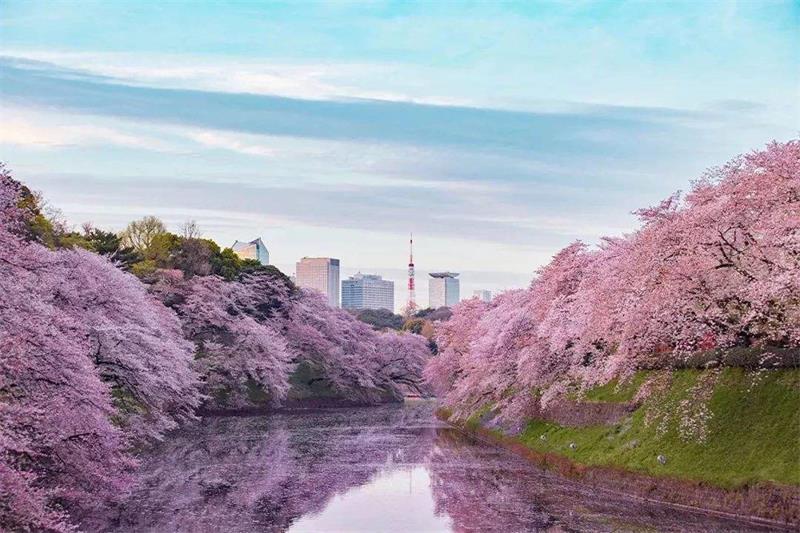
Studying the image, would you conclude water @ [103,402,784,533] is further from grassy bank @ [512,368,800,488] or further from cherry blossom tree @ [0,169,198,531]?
cherry blossom tree @ [0,169,198,531]

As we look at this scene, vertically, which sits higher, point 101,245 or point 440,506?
point 101,245

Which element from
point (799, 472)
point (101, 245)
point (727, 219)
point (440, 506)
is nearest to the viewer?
point (799, 472)

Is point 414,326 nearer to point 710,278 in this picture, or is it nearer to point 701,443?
point 701,443

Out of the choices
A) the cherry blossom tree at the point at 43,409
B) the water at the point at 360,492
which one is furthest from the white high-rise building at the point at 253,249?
the cherry blossom tree at the point at 43,409

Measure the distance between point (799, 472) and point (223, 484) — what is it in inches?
747

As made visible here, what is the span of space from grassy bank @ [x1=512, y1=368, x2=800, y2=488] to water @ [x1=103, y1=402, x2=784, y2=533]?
4.79 feet

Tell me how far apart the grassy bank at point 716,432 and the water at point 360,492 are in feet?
4.79

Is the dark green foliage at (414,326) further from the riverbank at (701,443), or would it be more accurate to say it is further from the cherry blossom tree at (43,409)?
the cherry blossom tree at (43,409)

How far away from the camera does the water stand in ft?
84.0

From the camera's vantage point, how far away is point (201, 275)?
79.8 m

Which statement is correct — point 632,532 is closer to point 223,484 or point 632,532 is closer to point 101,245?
point 223,484

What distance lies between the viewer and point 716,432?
27781 millimetres

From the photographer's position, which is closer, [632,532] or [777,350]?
[632,532]

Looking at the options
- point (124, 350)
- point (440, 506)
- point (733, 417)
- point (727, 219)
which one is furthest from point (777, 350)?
point (124, 350)
